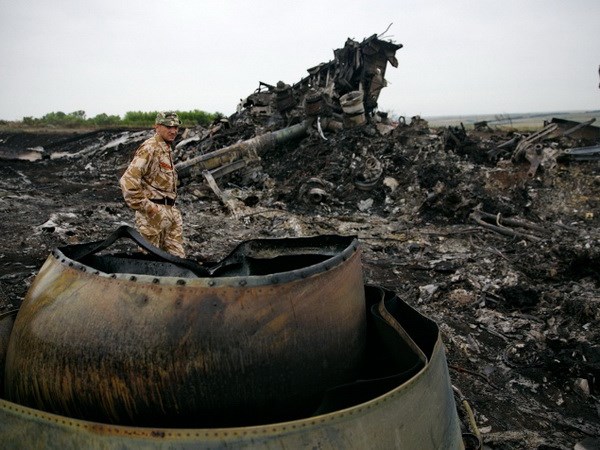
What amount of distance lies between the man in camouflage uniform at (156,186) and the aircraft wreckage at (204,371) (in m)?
2.88

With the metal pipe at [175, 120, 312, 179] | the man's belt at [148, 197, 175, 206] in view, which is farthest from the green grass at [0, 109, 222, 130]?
the man's belt at [148, 197, 175, 206]

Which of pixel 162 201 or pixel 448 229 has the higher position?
pixel 162 201

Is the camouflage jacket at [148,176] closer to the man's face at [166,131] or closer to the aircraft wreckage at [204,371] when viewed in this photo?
the man's face at [166,131]

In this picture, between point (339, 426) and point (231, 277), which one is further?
point (231, 277)

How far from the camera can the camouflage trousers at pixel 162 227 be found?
487 cm

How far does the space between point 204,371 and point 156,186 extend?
370cm

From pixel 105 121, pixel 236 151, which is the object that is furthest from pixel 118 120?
pixel 236 151

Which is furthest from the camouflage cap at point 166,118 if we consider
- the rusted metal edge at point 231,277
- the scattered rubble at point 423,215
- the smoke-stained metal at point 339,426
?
the smoke-stained metal at point 339,426

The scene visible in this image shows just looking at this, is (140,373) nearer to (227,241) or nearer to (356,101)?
(227,241)

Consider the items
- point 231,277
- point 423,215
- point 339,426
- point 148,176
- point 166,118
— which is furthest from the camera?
point 423,215

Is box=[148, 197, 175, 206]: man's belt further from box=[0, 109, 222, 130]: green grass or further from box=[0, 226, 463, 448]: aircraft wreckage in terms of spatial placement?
box=[0, 109, 222, 130]: green grass

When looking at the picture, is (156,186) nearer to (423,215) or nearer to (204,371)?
(204,371)

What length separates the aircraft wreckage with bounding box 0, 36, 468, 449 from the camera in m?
1.58

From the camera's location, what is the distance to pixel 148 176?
4867 millimetres
